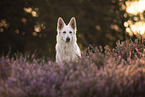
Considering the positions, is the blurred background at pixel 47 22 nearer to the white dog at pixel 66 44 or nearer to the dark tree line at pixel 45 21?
the dark tree line at pixel 45 21

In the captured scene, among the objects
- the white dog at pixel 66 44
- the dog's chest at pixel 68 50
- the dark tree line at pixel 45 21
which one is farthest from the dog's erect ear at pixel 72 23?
the dark tree line at pixel 45 21

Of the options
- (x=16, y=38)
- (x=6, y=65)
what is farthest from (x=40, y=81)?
(x=16, y=38)

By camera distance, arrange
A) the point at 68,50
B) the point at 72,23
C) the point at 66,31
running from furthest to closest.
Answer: the point at 72,23 < the point at 66,31 < the point at 68,50

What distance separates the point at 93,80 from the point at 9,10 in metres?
10.5

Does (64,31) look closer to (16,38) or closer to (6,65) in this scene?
(6,65)

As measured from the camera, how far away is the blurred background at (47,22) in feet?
39.3

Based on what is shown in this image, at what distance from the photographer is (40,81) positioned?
3160 mm

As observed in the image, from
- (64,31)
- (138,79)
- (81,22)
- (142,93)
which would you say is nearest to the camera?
(142,93)

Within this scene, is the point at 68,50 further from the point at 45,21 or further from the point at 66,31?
the point at 45,21

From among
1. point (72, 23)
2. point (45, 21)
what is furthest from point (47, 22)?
point (72, 23)

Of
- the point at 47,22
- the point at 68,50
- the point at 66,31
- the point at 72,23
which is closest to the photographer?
the point at 68,50

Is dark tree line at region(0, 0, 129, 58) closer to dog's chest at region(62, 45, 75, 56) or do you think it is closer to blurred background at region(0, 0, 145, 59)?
blurred background at region(0, 0, 145, 59)

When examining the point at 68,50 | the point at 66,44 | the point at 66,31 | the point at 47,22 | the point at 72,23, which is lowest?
the point at 68,50

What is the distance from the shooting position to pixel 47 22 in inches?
479
